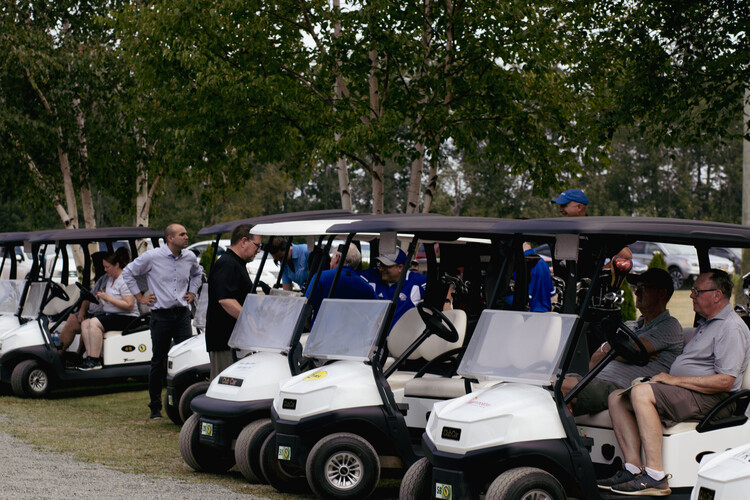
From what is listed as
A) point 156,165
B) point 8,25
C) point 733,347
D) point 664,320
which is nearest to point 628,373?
point 664,320

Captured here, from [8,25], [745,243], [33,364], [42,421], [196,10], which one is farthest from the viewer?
[8,25]

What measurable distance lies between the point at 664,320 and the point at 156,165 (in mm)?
12491

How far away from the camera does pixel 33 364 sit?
12305 mm

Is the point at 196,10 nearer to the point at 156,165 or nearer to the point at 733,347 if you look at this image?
the point at 156,165

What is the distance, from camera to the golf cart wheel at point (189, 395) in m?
9.34

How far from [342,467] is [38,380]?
265 inches

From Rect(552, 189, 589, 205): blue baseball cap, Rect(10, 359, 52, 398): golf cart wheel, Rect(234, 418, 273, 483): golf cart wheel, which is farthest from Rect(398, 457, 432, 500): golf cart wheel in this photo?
Rect(10, 359, 52, 398): golf cart wheel

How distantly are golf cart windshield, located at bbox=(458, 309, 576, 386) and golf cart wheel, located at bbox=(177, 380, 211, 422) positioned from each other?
12.4 ft

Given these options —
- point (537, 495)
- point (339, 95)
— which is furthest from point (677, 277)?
point (537, 495)

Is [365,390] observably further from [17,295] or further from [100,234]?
[17,295]

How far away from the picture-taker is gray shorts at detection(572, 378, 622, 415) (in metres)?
6.19

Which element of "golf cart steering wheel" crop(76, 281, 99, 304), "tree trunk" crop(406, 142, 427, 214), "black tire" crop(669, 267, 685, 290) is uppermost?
"tree trunk" crop(406, 142, 427, 214)

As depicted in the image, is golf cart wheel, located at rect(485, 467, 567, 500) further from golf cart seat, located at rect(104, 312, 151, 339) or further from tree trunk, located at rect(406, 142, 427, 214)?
tree trunk, located at rect(406, 142, 427, 214)

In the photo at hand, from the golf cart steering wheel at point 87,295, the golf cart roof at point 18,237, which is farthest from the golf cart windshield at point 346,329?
the golf cart roof at point 18,237
